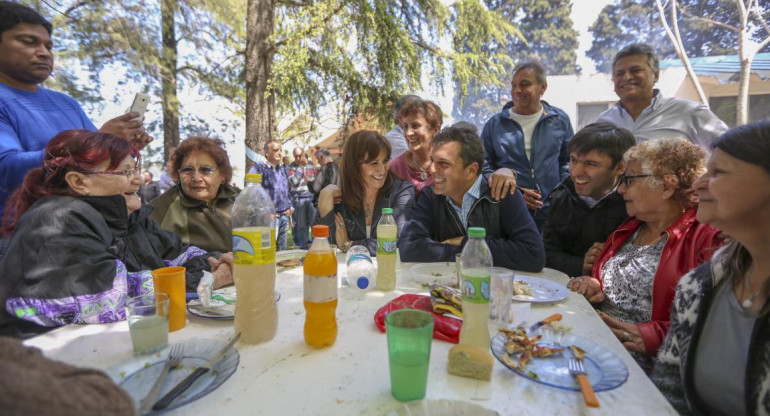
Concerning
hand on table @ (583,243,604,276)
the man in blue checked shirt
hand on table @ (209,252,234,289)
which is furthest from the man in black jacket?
the man in blue checked shirt

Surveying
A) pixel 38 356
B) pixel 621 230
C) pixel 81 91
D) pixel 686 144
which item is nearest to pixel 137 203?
pixel 38 356

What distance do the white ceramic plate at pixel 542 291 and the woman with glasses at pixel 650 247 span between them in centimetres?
24

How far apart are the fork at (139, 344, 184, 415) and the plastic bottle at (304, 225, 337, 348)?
407 millimetres

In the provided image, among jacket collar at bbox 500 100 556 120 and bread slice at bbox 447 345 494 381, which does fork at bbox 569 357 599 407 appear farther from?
jacket collar at bbox 500 100 556 120

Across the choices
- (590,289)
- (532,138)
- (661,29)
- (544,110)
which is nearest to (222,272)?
(590,289)

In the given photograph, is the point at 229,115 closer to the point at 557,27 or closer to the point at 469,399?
the point at 469,399

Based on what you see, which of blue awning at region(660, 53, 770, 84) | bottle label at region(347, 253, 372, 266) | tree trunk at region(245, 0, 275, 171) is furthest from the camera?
blue awning at region(660, 53, 770, 84)

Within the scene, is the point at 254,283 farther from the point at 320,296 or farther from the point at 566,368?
the point at 566,368

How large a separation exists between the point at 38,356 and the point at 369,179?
231 cm

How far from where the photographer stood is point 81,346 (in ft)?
4.09

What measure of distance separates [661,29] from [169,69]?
23.6 m

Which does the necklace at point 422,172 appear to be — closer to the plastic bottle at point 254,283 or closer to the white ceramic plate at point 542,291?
the white ceramic plate at point 542,291

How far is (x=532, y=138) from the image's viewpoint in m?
3.46

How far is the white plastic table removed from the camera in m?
0.93
